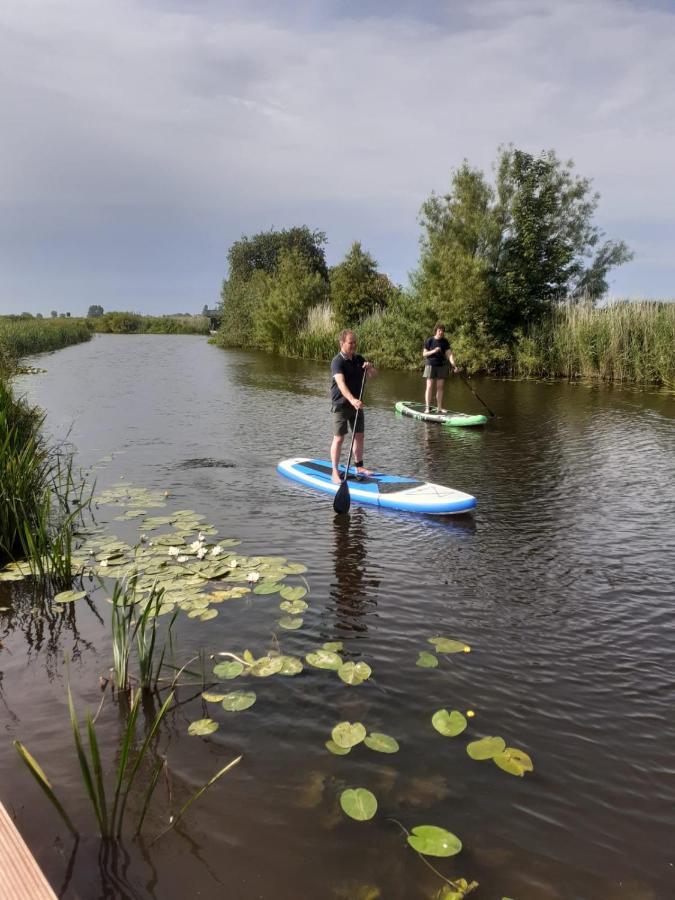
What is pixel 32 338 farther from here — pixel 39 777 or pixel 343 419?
pixel 39 777

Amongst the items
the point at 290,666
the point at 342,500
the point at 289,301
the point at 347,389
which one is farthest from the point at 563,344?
the point at 289,301

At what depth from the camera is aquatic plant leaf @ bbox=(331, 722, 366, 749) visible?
348 cm

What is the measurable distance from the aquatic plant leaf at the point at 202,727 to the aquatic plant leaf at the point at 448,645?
1785mm

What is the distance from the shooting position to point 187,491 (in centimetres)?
887

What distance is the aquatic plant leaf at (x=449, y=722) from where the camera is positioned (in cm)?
360

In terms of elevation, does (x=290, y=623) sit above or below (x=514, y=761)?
above

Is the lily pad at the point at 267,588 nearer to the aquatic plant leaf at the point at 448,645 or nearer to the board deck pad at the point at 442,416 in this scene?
the aquatic plant leaf at the point at 448,645

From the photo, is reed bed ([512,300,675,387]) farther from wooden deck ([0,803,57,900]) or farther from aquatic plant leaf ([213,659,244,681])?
wooden deck ([0,803,57,900])

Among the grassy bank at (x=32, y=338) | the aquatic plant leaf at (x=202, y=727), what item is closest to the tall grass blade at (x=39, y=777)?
the aquatic plant leaf at (x=202, y=727)

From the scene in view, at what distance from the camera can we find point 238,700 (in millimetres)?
3875

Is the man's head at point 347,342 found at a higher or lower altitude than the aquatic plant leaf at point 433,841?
higher

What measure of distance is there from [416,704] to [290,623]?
137 cm

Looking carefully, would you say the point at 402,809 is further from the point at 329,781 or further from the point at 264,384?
the point at 264,384

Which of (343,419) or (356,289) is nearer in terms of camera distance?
(343,419)
